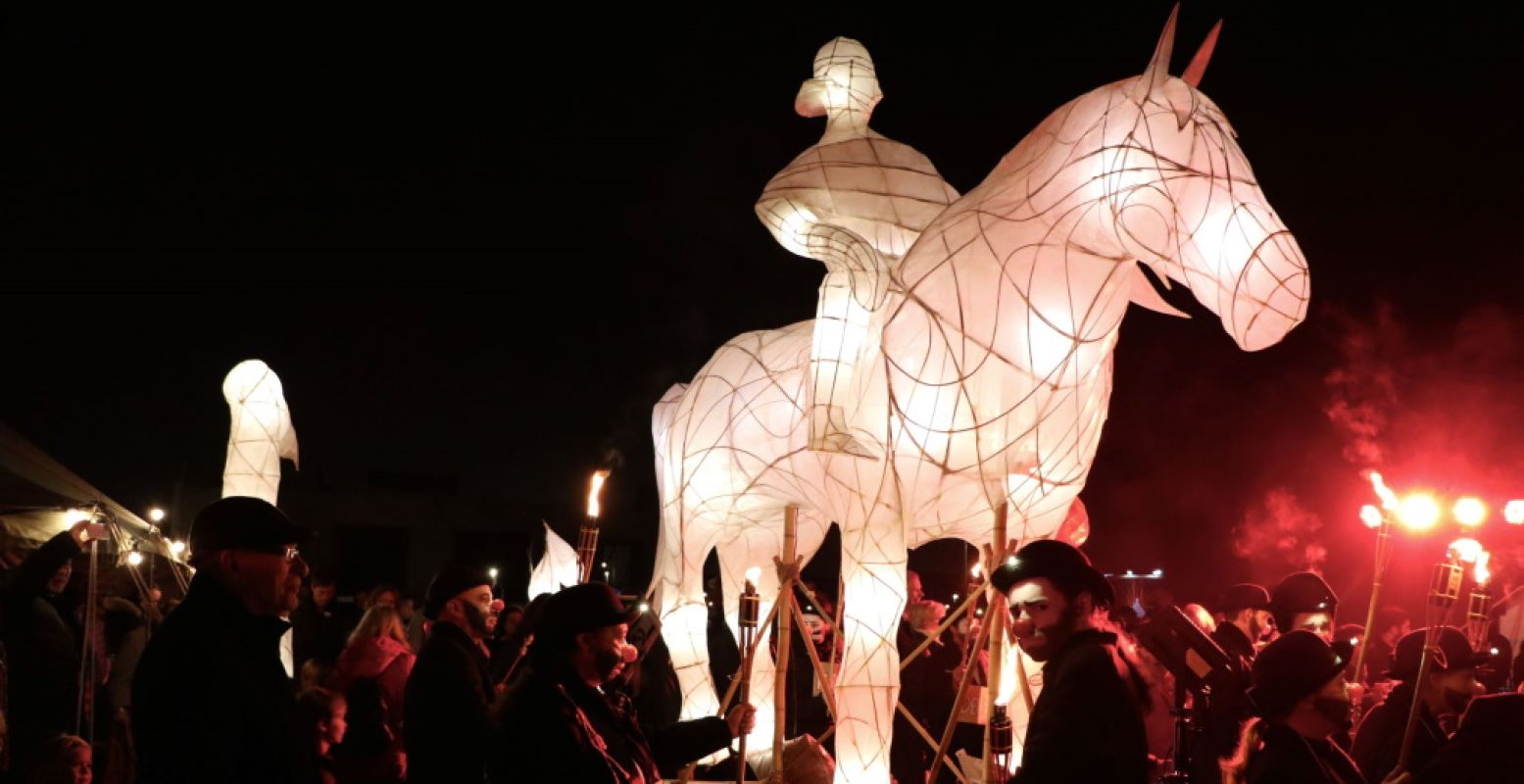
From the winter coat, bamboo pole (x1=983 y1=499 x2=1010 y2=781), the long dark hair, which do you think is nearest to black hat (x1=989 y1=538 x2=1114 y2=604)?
the long dark hair

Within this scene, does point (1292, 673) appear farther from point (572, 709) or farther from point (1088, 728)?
point (572, 709)

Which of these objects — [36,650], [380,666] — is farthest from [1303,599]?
Result: [36,650]

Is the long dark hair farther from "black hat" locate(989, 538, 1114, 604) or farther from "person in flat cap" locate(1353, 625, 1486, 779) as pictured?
"person in flat cap" locate(1353, 625, 1486, 779)

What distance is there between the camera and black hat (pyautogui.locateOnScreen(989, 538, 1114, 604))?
12.7 feet

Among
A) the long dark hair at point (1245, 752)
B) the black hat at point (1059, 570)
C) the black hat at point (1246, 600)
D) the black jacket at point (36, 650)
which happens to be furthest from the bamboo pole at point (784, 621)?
the black jacket at point (36, 650)

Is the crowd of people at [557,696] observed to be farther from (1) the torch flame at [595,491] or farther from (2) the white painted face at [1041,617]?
(1) the torch flame at [595,491]

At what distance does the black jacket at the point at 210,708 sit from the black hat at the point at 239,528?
0.16 metres

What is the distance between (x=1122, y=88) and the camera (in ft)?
21.2

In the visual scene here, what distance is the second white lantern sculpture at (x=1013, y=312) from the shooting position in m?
6.09

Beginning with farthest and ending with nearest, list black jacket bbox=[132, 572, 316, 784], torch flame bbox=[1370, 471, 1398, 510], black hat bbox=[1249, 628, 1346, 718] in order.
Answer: torch flame bbox=[1370, 471, 1398, 510], black hat bbox=[1249, 628, 1346, 718], black jacket bbox=[132, 572, 316, 784]

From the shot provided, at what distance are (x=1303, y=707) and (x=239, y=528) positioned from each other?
3.16m

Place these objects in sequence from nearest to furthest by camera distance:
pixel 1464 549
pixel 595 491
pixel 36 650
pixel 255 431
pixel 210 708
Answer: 1. pixel 210 708
2. pixel 1464 549
3. pixel 36 650
4. pixel 595 491
5. pixel 255 431

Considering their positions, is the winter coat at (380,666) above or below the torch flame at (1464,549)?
below

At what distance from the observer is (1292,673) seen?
13.0 feet
